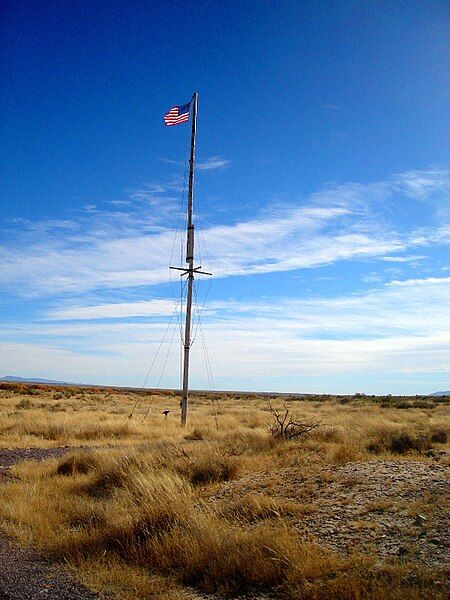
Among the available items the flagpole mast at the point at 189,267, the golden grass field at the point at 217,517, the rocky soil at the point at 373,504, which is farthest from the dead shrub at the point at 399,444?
the flagpole mast at the point at 189,267

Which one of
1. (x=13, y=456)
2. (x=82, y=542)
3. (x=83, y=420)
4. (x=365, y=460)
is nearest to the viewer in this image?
(x=82, y=542)

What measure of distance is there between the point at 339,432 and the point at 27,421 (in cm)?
1378

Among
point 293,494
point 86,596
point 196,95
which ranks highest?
point 196,95

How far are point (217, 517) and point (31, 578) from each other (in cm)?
265

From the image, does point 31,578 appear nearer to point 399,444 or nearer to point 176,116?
point 399,444

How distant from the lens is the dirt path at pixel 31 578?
19.5ft

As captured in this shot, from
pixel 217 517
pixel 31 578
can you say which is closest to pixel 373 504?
pixel 217 517

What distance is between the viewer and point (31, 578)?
21.2 ft

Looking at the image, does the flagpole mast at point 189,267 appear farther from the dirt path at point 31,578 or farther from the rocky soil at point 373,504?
the dirt path at point 31,578

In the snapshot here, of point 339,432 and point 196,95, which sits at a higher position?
point 196,95

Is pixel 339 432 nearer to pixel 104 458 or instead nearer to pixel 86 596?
pixel 104 458

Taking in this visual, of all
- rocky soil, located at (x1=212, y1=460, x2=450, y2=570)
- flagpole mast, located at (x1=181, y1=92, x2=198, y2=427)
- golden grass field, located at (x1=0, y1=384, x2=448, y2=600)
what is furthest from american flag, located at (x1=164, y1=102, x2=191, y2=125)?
rocky soil, located at (x1=212, y1=460, x2=450, y2=570)

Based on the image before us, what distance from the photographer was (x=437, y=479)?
337 inches

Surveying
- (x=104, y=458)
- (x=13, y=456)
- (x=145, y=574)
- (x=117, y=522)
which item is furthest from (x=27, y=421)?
(x=145, y=574)
